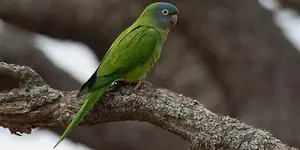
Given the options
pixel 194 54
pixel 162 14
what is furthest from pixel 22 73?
pixel 194 54

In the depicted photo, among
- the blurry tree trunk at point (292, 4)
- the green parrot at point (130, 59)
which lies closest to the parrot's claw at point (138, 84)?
the green parrot at point (130, 59)

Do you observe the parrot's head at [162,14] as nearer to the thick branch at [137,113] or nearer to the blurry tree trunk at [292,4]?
the thick branch at [137,113]

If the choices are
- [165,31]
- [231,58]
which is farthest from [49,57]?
[165,31]

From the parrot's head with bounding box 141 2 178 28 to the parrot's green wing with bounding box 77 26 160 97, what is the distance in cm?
Result: 20

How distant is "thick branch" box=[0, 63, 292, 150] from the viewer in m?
2.56

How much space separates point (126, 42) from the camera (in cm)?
341

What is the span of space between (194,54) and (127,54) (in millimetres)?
2374

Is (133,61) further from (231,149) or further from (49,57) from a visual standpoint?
(49,57)

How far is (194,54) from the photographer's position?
5.68 meters

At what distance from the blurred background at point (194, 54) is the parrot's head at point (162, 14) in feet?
5.56

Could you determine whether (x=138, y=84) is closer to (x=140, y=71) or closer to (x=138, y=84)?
(x=138, y=84)

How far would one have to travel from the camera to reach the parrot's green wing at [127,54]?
127 inches

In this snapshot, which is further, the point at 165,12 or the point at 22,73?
the point at 165,12

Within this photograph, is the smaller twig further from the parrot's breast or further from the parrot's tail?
the parrot's breast
